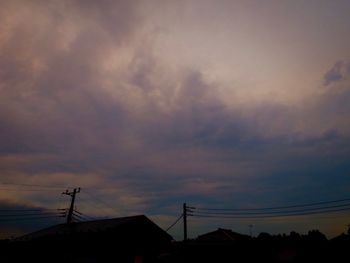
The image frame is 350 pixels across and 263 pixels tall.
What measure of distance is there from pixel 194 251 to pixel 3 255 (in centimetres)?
2323

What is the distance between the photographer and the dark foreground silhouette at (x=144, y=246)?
26328 millimetres

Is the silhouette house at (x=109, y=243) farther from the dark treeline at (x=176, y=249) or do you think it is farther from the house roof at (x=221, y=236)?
the house roof at (x=221, y=236)

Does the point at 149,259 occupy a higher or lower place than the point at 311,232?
lower

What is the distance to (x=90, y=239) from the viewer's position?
1041 inches

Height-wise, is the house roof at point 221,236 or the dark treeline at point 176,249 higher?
the house roof at point 221,236

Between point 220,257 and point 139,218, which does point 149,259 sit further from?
point 220,257

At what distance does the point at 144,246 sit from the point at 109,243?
10.8ft

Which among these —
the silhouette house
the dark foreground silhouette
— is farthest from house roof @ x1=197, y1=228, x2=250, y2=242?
the silhouette house

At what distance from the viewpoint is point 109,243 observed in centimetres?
2603

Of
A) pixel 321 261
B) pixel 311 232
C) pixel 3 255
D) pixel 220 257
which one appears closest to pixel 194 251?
pixel 220 257

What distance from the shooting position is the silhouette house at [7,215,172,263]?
2597 centimetres

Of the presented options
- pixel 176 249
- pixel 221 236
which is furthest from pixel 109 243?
pixel 221 236

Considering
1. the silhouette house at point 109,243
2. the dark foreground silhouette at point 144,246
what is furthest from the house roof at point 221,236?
the silhouette house at point 109,243

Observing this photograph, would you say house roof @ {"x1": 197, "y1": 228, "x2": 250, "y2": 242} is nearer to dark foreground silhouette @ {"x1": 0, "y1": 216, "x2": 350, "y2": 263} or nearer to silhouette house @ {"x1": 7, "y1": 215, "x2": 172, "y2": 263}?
dark foreground silhouette @ {"x1": 0, "y1": 216, "x2": 350, "y2": 263}
